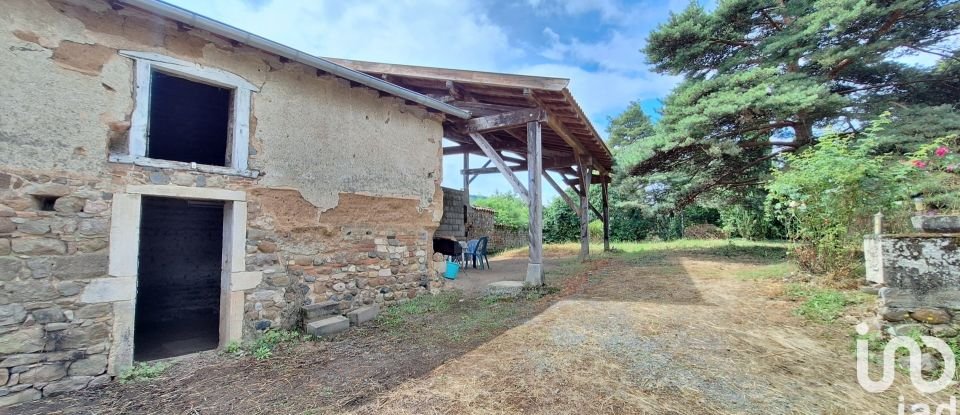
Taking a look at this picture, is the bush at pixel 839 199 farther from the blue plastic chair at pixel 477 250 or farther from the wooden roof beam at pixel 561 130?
the blue plastic chair at pixel 477 250

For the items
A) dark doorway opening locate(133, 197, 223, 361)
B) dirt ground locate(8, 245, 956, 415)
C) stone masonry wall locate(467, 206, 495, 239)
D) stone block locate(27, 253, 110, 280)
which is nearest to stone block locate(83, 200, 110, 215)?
stone block locate(27, 253, 110, 280)

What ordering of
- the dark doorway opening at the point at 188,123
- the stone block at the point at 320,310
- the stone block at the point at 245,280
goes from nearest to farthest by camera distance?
the stone block at the point at 245,280 → the stone block at the point at 320,310 → the dark doorway opening at the point at 188,123

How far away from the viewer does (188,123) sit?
20.4 ft

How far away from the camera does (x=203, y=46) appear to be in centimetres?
383

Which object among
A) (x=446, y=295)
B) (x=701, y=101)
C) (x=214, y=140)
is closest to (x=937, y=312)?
(x=446, y=295)

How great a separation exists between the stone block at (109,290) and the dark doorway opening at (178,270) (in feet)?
5.57

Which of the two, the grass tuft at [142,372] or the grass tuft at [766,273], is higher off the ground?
the grass tuft at [766,273]

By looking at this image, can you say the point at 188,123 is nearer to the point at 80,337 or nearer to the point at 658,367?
the point at 80,337

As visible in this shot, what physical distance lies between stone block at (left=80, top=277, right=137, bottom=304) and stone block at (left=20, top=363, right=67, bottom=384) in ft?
1.68

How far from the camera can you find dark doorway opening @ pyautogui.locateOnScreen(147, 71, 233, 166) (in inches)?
227

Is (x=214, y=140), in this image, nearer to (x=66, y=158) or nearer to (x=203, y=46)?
(x=203, y=46)

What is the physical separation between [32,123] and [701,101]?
10.8m

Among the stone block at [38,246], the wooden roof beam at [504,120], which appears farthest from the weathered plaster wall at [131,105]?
the wooden roof beam at [504,120]

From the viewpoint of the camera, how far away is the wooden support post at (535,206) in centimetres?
641
